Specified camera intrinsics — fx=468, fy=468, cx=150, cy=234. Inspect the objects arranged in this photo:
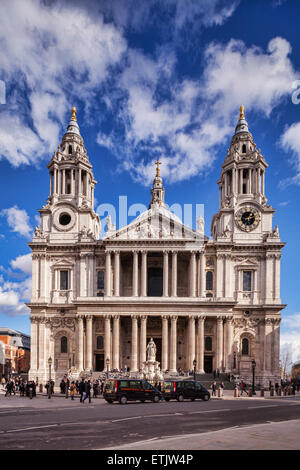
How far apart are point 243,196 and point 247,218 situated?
3.35 metres

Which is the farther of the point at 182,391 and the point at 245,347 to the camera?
the point at 245,347

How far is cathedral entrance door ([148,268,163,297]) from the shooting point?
64312 millimetres

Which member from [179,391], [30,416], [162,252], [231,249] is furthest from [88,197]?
[30,416]

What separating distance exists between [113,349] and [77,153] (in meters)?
28.5

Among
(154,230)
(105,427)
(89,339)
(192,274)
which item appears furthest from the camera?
(154,230)

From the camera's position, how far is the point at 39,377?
195ft

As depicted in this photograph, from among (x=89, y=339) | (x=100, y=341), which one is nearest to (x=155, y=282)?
(x=100, y=341)

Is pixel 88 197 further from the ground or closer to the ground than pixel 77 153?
closer to the ground

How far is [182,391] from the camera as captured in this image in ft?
110

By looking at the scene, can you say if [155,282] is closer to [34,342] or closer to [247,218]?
[247,218]

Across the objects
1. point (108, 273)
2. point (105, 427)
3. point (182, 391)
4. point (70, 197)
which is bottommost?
point (182, 391)

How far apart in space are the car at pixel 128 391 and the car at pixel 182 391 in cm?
123
